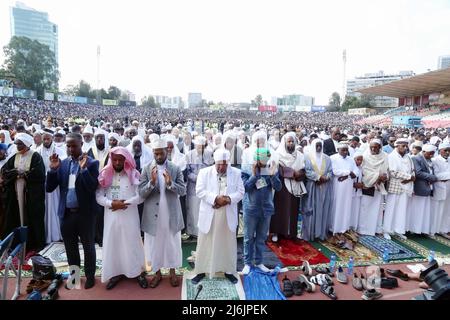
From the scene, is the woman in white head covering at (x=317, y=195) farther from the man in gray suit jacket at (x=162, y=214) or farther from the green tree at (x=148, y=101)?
the green tree at (x=148, y=101)

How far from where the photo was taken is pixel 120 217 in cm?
378

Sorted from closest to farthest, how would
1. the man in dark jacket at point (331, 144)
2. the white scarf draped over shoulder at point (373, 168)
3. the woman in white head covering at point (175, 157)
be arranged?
the woman in white head covering at point (175, 157), the white scarf draped over shoulder at point (373, 168), the man in dark jacket at point (331, 144)

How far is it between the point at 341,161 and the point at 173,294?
12.5 ft

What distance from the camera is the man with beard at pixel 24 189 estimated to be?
4.48 m

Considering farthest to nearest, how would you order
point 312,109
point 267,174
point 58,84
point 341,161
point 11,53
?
point 312,109
point 58,84
point 11,53
point 341,161
point 267,174

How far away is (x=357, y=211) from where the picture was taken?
6.01m

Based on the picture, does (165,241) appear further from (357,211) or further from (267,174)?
(357,211)

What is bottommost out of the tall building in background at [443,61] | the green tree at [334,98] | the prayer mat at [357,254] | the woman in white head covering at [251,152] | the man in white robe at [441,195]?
the prayer mat at [357,254]

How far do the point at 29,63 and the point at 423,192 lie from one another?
67.0 metres

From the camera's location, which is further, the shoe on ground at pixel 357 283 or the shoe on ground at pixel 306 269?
the shoe on ground at pixel 306 269

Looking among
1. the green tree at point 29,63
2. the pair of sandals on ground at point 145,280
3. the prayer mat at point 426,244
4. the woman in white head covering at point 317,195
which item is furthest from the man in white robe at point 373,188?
the green tree at point 29,63

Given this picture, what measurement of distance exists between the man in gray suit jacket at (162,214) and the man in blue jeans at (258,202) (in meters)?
0.96
